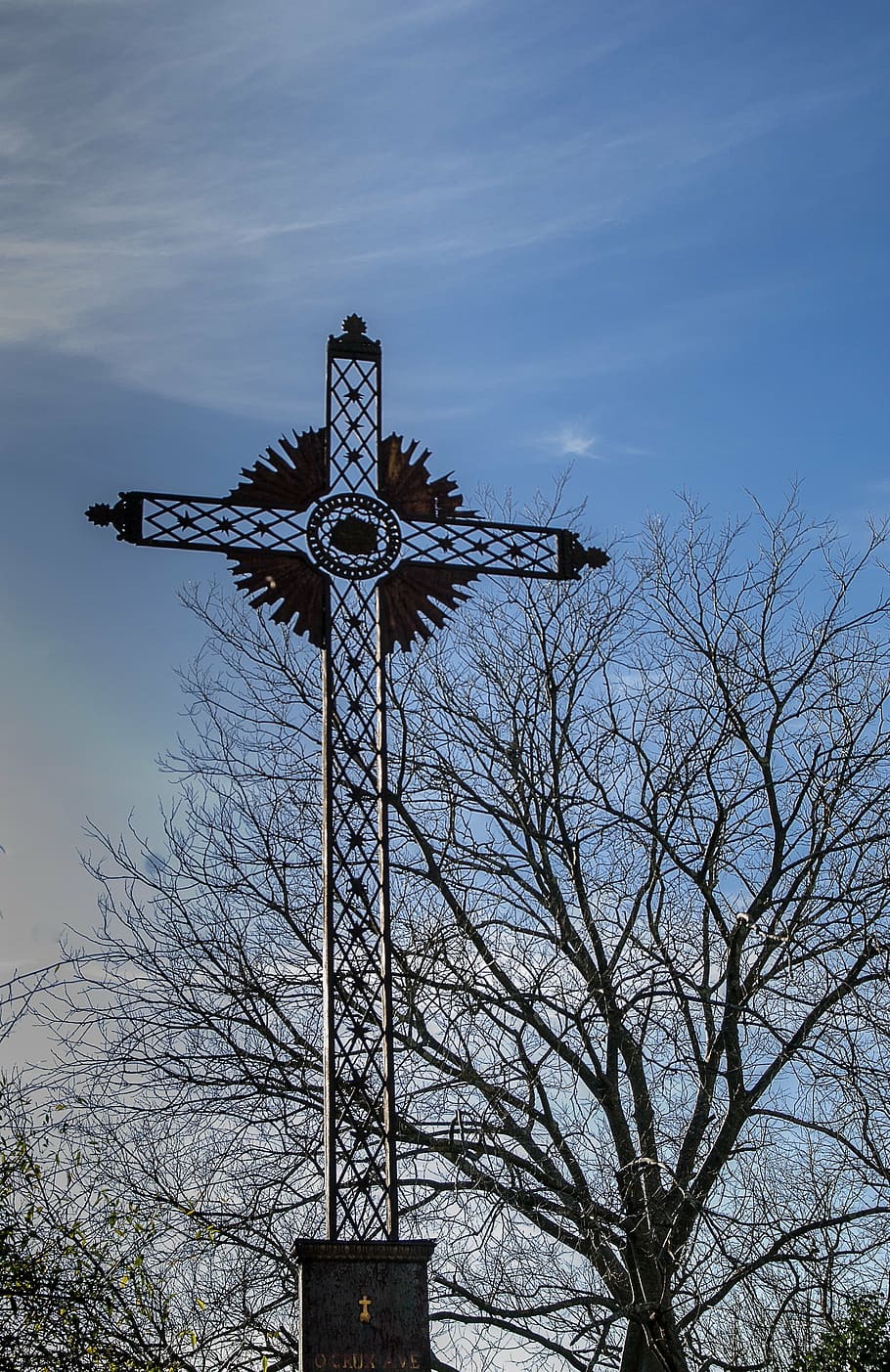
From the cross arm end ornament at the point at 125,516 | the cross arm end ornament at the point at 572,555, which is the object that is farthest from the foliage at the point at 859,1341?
the cross arm end ornament at the point at 125,516

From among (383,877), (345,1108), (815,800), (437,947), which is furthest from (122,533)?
(815,800)

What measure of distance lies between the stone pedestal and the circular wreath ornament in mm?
2600

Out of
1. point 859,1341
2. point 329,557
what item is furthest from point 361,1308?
point 859,1341

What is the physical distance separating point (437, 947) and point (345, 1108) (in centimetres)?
536

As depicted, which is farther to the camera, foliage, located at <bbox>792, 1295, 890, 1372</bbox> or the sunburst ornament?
foliage, located at <bbox>792, 1295, 890, 1372</bbox>

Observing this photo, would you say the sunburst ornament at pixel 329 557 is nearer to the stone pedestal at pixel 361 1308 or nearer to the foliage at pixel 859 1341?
the stone pedestal at pixel 361 1308

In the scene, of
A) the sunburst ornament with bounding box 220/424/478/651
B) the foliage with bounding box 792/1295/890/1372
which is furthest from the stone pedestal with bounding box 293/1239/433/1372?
the foliage with bounding box 792/1295/890/1372

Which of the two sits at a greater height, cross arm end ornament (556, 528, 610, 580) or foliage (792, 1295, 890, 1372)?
cross arm end ornament (556, 528, 610, 580)

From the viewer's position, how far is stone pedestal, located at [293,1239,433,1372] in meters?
4.67

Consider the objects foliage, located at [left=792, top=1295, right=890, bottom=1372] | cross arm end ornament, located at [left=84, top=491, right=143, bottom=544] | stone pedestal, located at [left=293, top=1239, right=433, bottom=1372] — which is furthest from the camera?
foliage, located at [left=792, top=1295, right=890, bottom=1372]

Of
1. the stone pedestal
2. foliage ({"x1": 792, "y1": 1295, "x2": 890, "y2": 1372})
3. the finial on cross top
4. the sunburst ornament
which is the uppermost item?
the finial on cross top

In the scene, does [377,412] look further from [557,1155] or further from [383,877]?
[557,1155]

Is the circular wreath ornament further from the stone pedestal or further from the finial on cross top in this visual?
the stone pedestal

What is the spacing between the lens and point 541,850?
38.8 feet
